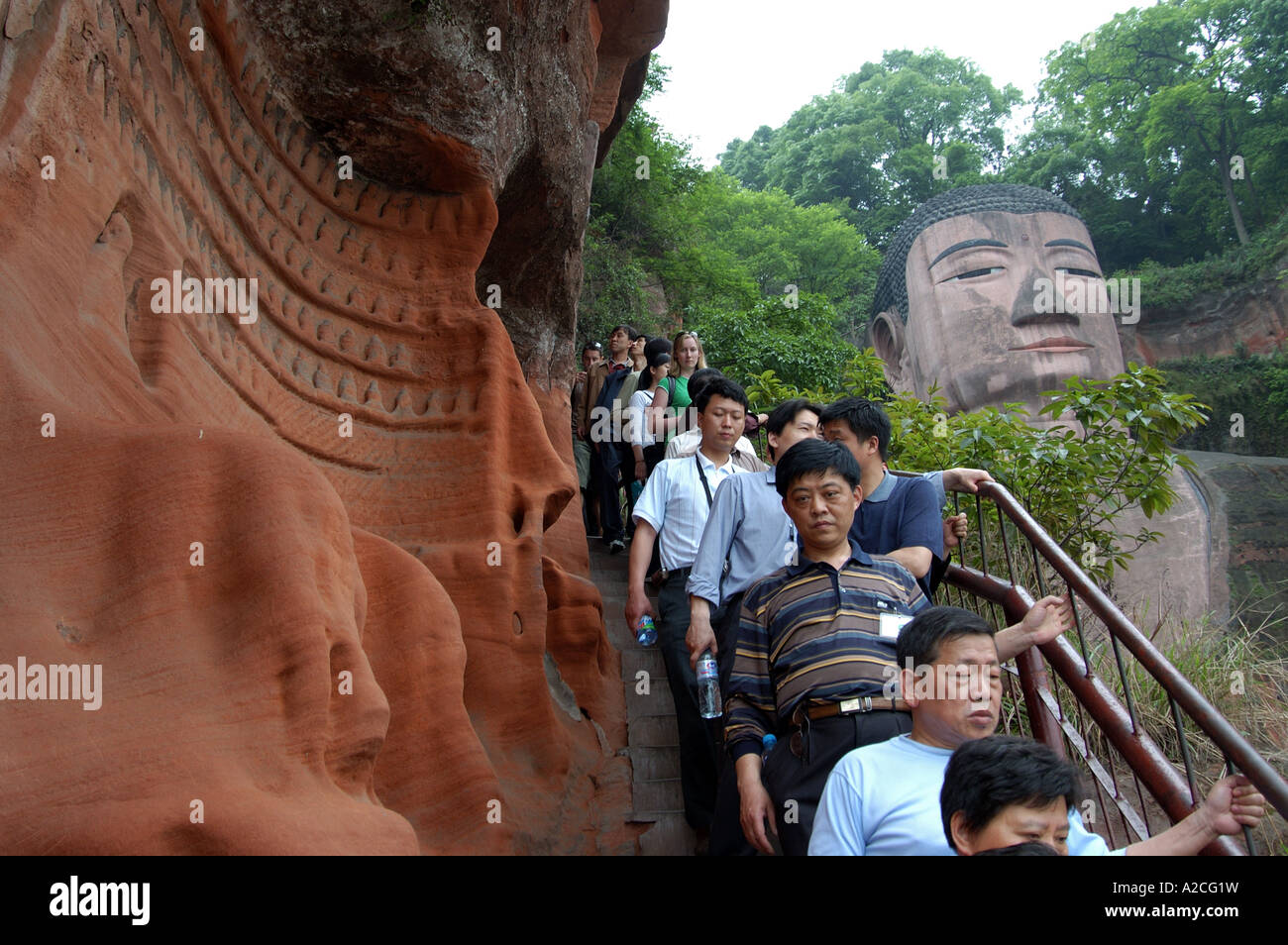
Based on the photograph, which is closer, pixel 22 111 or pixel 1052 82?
pixel 22 111

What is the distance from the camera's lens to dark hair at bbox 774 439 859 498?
3.32 m

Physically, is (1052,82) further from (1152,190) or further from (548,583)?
(548,583)

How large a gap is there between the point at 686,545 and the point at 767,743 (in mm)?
1654

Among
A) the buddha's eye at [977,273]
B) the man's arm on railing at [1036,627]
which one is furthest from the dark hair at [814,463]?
the buddha's eye at [977,273]

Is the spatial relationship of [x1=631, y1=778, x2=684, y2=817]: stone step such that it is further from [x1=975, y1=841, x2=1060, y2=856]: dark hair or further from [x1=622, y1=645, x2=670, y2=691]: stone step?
[x1=975, y1=841, x2=1060, y2=856]: dark hair

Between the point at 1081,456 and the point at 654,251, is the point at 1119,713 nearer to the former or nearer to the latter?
the point at 1081,456

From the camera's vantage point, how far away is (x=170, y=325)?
12.6ft

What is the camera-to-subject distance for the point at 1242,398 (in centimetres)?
2050

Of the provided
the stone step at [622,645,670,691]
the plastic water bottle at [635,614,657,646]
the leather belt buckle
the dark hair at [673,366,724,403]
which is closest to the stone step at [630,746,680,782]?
the stone step at [622,645,670,691]

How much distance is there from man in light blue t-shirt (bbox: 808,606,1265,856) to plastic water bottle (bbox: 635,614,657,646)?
1.78m

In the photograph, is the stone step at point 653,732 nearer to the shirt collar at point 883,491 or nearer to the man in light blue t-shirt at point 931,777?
the shirt collar at point 883,491
